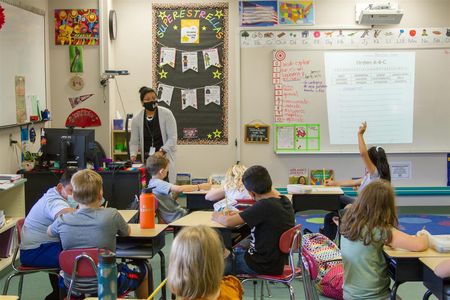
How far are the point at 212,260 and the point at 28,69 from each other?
5215 mm

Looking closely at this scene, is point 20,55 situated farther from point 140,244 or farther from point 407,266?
point 407,266

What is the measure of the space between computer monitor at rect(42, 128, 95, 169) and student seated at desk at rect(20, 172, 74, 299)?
204cm

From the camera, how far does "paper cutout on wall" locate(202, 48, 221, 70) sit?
317 inches

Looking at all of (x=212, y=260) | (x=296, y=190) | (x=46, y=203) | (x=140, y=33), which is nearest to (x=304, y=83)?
(x=140, y=33)

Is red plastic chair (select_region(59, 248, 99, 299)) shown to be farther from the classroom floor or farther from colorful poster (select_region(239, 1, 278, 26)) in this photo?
colorful poster (select_region(239, 1, 278, 26))

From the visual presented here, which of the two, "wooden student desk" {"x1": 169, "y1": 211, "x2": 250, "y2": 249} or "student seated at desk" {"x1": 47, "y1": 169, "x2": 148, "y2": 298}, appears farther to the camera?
"wooden student desk" {"x1": 169, "y1": 211, "x2": 250, "y2": 249}

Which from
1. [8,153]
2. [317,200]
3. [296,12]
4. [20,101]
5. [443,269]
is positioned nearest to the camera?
[443,269]

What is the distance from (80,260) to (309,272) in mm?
1389

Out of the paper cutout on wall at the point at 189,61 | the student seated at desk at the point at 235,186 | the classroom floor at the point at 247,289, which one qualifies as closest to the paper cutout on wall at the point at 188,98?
the paper cutout on wall at the point at 189,61

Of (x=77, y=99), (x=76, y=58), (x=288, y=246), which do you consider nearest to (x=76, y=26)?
(x=76, y=58)

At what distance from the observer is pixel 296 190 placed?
18.1ft

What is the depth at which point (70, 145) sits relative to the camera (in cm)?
604

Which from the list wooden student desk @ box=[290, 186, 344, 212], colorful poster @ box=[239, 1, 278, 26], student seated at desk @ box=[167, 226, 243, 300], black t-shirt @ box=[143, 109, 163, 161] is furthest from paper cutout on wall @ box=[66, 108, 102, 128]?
student seated at desk @ box=[167, 226, 243, 300]

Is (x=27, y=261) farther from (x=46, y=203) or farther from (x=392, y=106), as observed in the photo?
(x=392, y=106)
